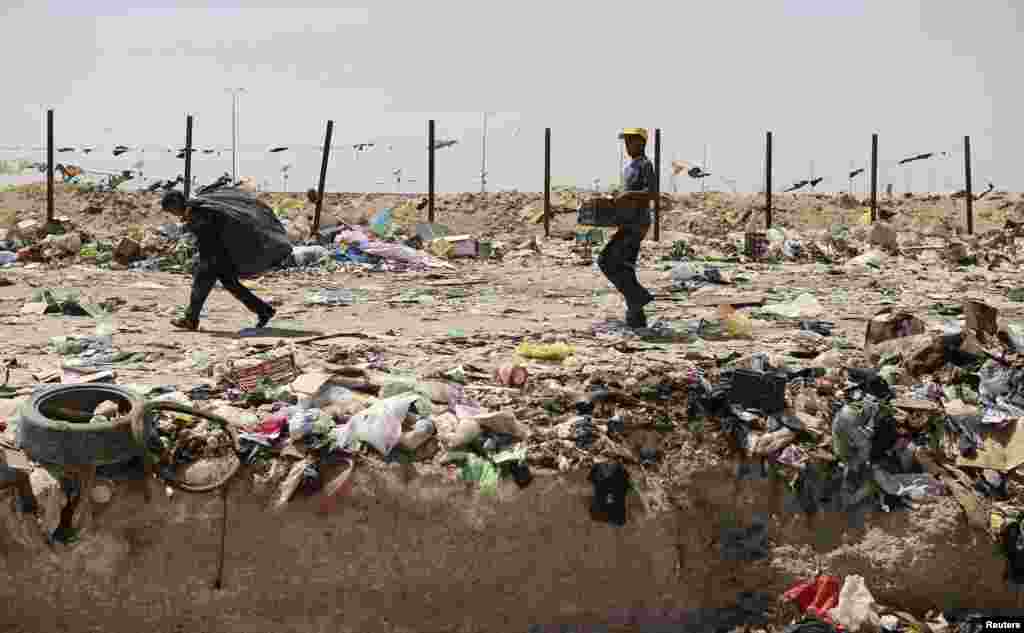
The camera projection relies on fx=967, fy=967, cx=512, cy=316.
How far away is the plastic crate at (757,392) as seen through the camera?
168 inches

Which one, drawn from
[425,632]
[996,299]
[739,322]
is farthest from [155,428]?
[996,299]

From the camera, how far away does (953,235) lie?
14.2 metres

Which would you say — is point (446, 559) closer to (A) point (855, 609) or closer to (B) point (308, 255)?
(A) point (855, 609)

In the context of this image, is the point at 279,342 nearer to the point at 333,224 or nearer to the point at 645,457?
the point at 645,457

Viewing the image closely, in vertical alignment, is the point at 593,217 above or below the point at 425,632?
above

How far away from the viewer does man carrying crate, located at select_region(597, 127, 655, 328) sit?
5812 millimetres

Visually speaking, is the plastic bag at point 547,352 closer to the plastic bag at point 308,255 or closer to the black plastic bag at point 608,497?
the black plastic bag at point 608,497

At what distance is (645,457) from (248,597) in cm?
169

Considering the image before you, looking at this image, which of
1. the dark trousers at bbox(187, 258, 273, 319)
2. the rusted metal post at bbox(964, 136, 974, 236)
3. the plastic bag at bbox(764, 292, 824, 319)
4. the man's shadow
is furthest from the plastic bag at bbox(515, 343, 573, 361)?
the rusted metal post at bbox(964, 136, 974, 236)

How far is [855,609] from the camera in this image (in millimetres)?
3920

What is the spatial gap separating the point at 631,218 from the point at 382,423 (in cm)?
257

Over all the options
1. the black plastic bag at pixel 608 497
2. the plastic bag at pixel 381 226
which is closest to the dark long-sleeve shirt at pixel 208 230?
the black plastic bag at pixel 608 497

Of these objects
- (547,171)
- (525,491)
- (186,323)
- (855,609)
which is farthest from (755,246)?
(525,491)

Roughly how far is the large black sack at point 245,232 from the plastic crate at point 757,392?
10.4ft
